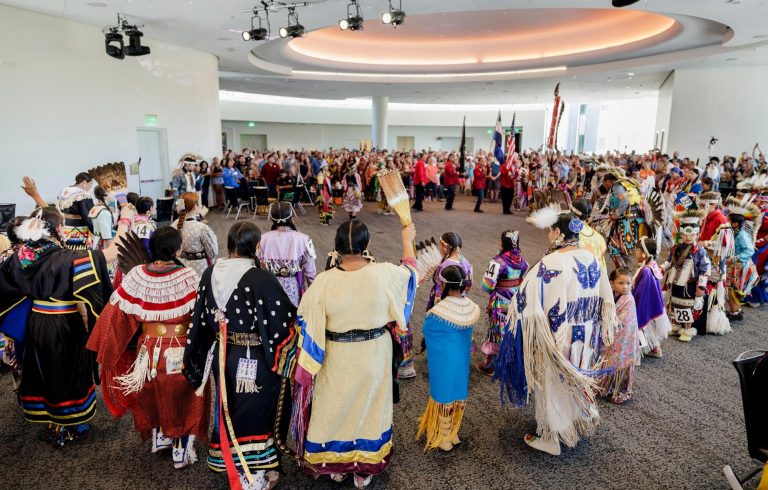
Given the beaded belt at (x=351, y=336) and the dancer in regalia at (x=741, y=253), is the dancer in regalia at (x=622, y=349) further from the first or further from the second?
the dancer in regalia at (x=741, y=253)

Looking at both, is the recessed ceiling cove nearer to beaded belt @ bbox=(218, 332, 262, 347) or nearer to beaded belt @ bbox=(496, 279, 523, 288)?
beaded belt @ bbox=(496, 279, 523, 288)

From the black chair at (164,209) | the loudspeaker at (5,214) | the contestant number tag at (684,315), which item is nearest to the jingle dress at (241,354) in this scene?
the contestant number tag at (684,315)

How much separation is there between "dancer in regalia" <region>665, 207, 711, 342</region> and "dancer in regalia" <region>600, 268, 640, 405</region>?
4.50 ft

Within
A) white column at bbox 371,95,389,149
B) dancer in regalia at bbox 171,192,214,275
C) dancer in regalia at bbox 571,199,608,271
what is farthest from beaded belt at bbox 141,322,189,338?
white column at bbox 371,95,389,149

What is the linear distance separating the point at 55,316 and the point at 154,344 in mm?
773

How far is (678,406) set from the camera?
3.36 metres

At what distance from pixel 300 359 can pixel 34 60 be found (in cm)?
830

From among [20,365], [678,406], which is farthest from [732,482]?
[20,365]

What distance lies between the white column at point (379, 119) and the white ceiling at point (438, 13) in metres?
1.33

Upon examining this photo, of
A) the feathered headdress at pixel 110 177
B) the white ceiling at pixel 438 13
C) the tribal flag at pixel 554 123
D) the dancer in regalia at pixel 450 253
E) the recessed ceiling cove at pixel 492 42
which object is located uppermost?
the recessed ceiling cove at pixel 492 42

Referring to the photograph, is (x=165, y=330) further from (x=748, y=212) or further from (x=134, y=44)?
(x=134, y=44)

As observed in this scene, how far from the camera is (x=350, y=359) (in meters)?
2.24

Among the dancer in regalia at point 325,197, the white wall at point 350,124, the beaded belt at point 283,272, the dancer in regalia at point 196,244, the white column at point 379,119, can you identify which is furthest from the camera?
the white wall at point 350,124

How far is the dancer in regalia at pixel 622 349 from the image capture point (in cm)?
330
